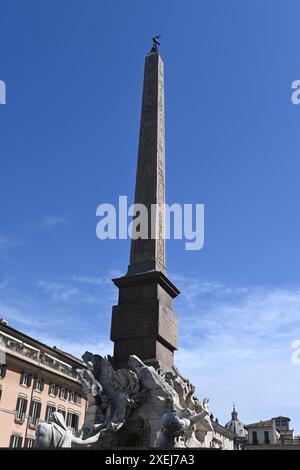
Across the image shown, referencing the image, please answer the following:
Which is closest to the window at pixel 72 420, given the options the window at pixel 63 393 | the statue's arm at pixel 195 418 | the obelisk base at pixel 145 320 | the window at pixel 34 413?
the window at pixel 63 393

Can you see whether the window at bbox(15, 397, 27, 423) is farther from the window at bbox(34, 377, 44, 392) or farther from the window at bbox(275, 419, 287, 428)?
the window at bbox(275, 419, 287, 428)

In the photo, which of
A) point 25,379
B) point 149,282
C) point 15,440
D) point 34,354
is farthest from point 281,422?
point 149,282

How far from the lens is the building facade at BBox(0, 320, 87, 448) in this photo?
26.9 m

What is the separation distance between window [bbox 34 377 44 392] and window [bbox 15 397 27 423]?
→ 4.33 feet

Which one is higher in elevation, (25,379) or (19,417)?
(25,379)

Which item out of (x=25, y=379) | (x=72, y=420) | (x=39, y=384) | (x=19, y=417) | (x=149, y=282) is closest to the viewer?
(x=149, y=282)

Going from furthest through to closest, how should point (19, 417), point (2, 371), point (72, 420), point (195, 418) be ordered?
point (72, 420) < point (19, 417) < point (2, 371) < point (195, 418)

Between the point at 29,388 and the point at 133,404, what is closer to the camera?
the point at 133,404

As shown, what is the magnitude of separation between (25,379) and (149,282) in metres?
18.3

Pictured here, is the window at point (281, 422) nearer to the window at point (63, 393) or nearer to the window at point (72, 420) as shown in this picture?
the window at point (72, 420)

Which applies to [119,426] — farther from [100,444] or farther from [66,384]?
[66,384]

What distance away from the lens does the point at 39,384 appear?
2994cm

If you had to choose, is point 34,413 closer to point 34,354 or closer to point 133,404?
point 34,354
